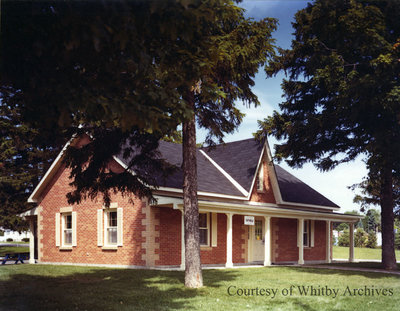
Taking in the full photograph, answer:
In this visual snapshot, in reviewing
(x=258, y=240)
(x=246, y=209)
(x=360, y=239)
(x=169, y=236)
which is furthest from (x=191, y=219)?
(x=360, y=239)

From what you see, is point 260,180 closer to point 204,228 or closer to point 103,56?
point 204,228

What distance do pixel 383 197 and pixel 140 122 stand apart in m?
15.6

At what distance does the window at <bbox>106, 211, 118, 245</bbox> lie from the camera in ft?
66.7

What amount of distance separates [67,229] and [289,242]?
41.9ft

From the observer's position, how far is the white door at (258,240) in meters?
24.4

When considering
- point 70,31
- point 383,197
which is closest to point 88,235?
point 383,197

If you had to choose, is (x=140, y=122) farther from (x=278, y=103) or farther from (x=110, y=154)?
(x=278, y=103)

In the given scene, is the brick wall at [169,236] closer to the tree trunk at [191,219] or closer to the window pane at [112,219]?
the window pane at [112,219]

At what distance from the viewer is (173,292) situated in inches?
452

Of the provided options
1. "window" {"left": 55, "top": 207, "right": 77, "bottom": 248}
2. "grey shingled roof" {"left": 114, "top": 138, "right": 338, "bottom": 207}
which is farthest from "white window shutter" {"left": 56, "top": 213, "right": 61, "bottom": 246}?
"grey shingled roof" {"left": 114, "top": 138, "right": 338, "bottom": 207}

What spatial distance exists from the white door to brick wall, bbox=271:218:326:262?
2.57ft

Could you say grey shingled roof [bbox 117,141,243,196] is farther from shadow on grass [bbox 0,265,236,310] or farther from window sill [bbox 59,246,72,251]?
shadow on grass [bbox 0,265,236,310]

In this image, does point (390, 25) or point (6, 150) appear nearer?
point (390, 25)

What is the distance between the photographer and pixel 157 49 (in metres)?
7.81
